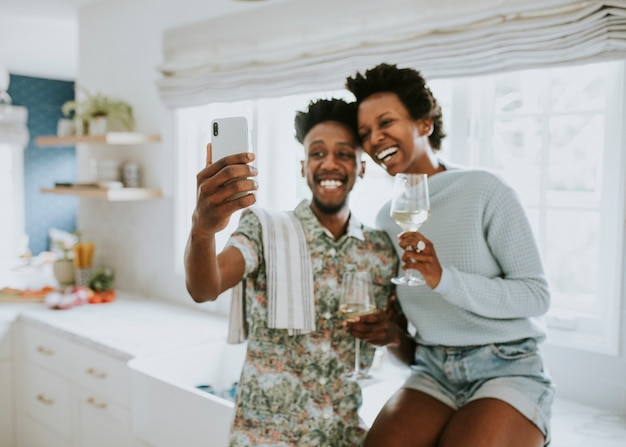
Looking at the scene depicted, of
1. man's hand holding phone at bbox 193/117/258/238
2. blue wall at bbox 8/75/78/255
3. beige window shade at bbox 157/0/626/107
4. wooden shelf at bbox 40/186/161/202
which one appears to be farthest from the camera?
blue wall at bbox 8/75/78/255

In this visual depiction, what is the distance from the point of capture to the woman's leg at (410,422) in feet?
4.93

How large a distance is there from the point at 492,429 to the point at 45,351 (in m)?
2.24

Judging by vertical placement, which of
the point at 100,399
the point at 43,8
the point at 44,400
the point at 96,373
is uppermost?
the point at 43,8

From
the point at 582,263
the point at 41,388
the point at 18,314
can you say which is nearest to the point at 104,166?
the point at 18,314

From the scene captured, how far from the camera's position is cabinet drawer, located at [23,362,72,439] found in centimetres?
283

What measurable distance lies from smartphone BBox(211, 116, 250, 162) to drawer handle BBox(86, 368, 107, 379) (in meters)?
1.61

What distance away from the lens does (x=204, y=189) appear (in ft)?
3.84

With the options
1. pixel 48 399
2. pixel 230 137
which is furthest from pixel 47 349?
pixel 230 137

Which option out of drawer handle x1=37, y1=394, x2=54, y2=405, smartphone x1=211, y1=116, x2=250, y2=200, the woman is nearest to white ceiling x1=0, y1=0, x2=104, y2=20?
drawer handle x1=37, y1=394, x2=54, y2=405

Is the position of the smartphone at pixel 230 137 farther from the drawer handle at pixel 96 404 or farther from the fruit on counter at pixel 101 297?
the fruit on counter at pixel 101 297

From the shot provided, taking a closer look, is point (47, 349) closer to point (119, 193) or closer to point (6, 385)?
point (6, 385)

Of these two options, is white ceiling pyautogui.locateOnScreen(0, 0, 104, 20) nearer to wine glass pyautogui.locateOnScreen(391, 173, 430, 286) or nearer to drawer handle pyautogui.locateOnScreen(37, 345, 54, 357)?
drawer handle pyautogui.locateOnScreen(37, 345, 54, 357)

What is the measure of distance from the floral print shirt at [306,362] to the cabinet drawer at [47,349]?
1.43m

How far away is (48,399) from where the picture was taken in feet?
9.66
